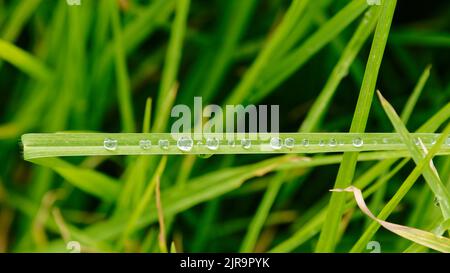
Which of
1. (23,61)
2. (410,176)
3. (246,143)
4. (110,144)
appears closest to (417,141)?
(410,176)

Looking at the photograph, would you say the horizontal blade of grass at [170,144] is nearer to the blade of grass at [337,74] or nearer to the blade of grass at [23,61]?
the blade of grass at [337,74]

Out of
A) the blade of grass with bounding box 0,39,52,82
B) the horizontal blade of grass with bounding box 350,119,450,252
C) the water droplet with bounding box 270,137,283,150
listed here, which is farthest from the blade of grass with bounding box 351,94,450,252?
the blade of grass with bounding box 0,39,52,82

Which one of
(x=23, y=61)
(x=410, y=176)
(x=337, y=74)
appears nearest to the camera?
(x=410, y=176)

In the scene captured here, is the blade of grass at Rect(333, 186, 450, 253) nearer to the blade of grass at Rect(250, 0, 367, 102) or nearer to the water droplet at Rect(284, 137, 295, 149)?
the water droplet at Rect(284, 137, 295, 149)

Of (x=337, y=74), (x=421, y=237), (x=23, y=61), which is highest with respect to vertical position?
(x=23, y=61)

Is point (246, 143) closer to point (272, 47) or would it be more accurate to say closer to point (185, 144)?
point (185, 144)
